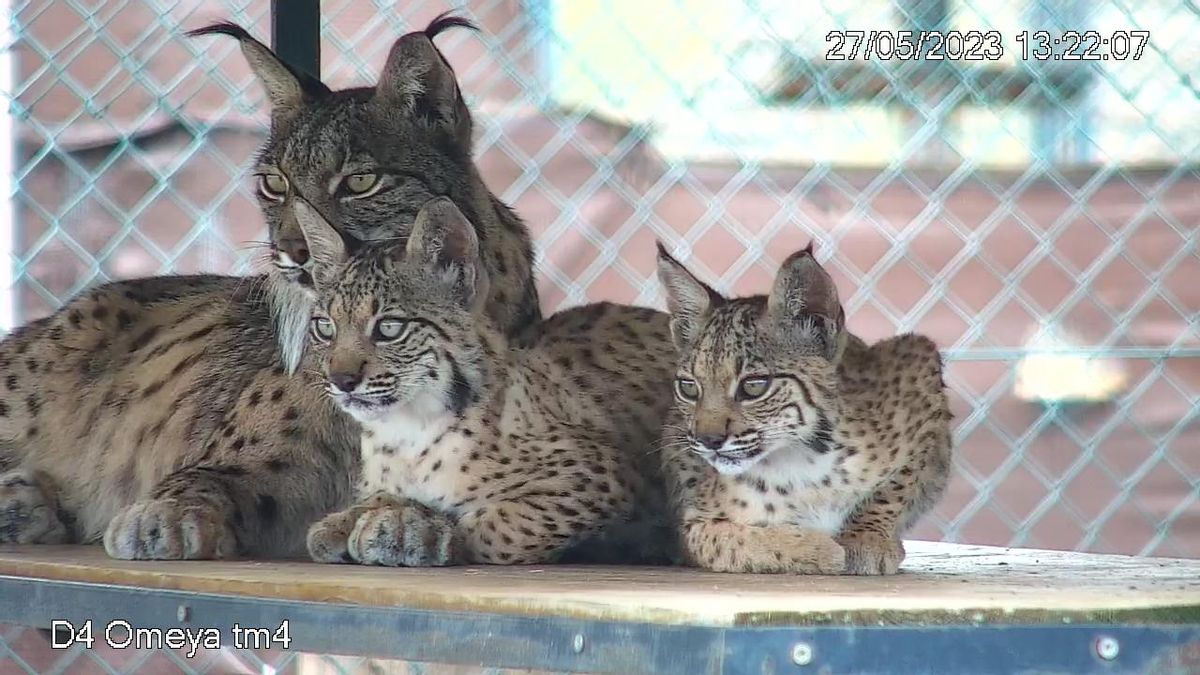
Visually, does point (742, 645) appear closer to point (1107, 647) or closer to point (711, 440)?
point (1107, 647)

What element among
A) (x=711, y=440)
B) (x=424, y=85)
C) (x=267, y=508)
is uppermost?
(x=424, y=85)

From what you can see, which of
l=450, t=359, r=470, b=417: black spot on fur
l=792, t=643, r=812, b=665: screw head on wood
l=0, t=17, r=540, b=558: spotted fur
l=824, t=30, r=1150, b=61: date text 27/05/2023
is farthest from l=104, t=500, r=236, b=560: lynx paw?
l=824, t=30, r=1150, b=61: date text 27/05/2023

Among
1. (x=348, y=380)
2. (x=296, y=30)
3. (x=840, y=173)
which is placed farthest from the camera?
(x=840, y=173)

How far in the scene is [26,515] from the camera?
3420mm

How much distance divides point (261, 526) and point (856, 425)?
44.7 inches

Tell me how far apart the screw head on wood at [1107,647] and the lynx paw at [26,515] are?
227 centimetres

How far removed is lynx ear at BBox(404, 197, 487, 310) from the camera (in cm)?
294

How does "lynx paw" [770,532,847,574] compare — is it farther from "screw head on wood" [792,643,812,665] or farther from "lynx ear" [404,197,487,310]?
"screw head on wood" [792,643,812,665]

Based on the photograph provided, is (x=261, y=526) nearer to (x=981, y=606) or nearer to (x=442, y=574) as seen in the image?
(x=442, y=574)

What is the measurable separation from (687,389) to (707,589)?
70 centimetres

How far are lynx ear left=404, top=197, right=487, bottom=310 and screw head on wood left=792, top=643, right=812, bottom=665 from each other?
1.29 m

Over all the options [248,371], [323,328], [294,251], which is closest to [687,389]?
[323,328]

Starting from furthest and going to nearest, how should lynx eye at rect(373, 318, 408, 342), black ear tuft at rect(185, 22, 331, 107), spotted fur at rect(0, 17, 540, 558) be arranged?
1. black ear tuft at rect(185, 22, 331, 107)
2. spotted fur at rect(0, 17, 540, 558)
3. lynx eye at rect(373, 318, 408, 342)

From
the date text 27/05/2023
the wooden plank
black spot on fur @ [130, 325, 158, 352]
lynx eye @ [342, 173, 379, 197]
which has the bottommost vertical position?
the wooden plank
